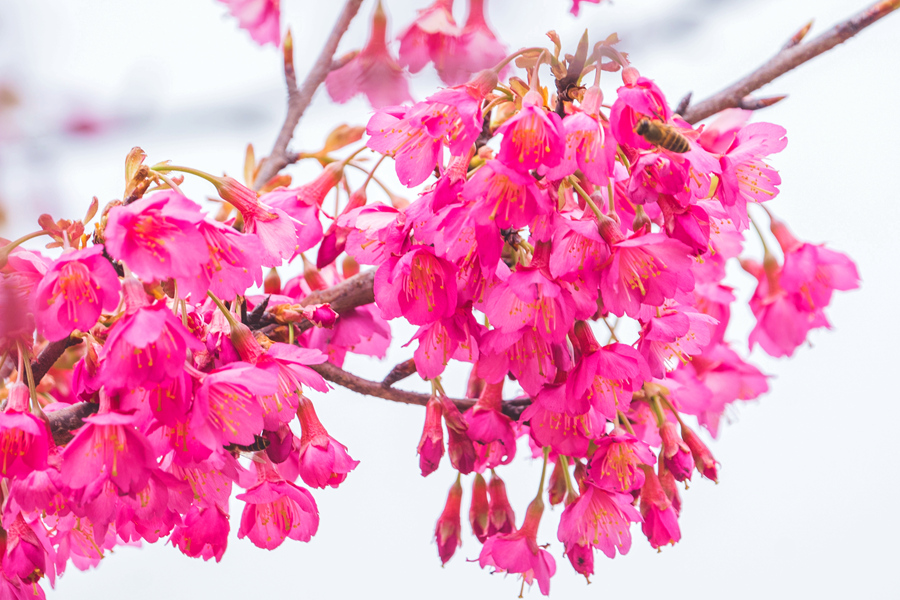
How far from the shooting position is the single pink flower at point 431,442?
2.31ft

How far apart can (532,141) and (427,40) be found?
353 mm

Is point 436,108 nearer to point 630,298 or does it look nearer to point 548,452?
point 630,298

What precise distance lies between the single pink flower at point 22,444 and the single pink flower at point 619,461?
46cm

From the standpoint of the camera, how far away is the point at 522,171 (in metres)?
0.53

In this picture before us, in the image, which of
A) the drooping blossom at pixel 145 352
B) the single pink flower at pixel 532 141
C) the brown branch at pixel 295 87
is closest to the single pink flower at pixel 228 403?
the drooping blossom at pixel 145 352

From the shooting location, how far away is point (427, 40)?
2.69ft

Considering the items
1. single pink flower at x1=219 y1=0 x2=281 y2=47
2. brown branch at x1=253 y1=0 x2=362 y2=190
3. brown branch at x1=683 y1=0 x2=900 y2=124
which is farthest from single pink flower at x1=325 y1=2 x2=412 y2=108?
brown branch at x1=683 y1=0 x2=900 y2=124

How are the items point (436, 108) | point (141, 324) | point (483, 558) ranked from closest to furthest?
point (141, 324) < point (436, 108) < point (483, 558)

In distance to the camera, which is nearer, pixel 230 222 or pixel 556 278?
pixel 556 278

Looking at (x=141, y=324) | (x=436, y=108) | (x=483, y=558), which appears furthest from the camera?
(x=483, y=558)

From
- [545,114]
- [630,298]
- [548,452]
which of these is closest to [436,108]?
[545,114]

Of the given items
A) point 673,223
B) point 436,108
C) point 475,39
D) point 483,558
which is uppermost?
point 475,39

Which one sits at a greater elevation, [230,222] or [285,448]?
[230,222]

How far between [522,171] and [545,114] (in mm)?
49
